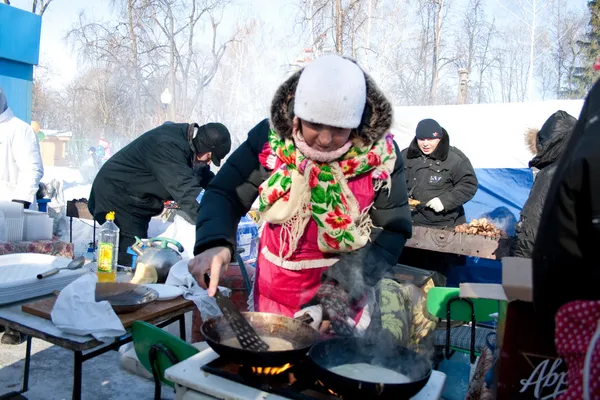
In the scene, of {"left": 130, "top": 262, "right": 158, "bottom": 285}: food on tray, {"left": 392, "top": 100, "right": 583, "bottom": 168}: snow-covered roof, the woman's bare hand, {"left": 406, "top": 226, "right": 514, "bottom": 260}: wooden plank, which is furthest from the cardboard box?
{"left": 392, "top": 100, "right": 583, "bottom": 168}: snow-covered roof

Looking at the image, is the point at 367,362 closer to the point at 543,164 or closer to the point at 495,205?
the point at 543,164

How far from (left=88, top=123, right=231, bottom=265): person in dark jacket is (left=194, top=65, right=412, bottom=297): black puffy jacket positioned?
80.8 inches

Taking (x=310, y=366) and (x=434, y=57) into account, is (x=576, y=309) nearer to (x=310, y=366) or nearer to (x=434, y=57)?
(x=310, y=366)

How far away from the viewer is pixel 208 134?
4.20 meters

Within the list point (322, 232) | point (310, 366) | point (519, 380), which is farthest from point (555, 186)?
point (322, 232)

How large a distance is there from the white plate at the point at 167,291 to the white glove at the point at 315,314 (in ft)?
3.43

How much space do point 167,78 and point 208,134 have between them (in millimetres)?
18176

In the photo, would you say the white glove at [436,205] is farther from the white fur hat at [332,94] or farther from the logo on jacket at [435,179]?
the white fur hat at [332,94]

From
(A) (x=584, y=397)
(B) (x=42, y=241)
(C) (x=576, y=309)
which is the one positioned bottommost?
(B) (x=42, y=241)

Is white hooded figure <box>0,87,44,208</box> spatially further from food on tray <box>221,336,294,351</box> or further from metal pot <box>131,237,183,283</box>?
food on tray <box>221,336,294,351</box>

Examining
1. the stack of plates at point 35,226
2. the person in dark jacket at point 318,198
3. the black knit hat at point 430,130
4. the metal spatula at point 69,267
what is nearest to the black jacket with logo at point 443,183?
the black knit hat at point 430,130

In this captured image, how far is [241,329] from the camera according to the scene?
1530 millimetres

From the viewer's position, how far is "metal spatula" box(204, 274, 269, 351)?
1.50 m

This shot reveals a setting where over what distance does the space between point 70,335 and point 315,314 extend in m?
1.07
